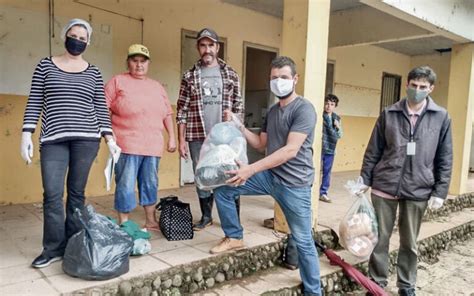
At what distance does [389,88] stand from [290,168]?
7059 millimetres

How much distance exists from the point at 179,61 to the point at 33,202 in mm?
2361

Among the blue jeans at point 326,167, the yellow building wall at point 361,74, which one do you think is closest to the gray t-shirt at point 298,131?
the blue jeans at point 326,167

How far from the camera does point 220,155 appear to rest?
2273mm

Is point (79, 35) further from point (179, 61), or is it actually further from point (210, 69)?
point (179, 61)

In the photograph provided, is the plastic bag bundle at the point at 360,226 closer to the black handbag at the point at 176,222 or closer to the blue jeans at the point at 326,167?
the black handbag at the point at 176,222

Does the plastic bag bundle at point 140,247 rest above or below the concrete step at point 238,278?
above

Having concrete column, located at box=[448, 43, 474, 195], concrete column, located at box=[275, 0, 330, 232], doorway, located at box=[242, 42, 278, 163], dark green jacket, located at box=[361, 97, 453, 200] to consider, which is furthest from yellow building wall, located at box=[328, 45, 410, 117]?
dark green jacket, located at box=[361, 97, 453, 200]

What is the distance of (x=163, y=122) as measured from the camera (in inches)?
114

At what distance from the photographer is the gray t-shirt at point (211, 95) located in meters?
2.89

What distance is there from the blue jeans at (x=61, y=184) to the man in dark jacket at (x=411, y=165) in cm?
200

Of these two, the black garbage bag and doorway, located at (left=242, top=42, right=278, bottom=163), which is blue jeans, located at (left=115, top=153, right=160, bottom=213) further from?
doorway, located at (left=242, top=42, right=278, bottom=163)

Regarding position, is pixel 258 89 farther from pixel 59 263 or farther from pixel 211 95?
pixel 59 263

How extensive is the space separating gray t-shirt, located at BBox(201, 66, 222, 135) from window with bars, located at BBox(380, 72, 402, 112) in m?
6.27

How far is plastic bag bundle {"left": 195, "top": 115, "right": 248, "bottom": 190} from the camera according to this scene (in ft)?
7.42
